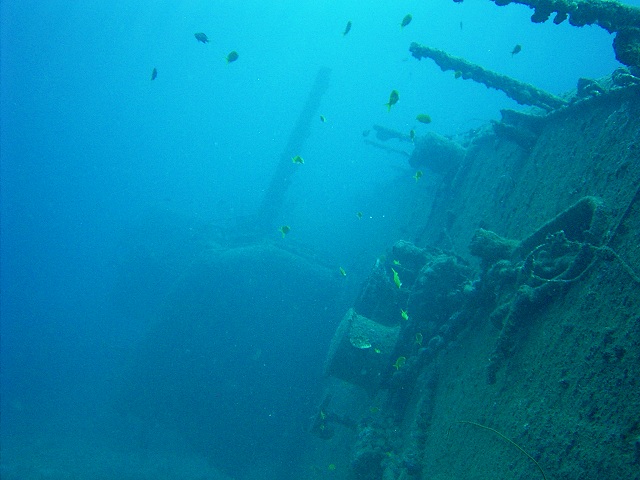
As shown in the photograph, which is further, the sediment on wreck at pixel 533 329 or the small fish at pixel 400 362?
the small fish at pixel 400 362

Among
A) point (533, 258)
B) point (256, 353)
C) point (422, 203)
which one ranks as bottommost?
point (256, 353)

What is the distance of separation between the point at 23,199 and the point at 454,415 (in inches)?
3071

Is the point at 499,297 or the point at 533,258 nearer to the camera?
the point at 533,258

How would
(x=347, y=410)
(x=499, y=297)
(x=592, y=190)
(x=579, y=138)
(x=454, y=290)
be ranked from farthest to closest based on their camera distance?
(x=347, y=410), (x=454, y=290), (x=579, y=138), (x=499, y=297), (x=592, y=190)

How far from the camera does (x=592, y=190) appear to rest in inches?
138

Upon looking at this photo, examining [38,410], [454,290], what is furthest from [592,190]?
[38,410]

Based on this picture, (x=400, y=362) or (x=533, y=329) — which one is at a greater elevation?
(x=533, y=329)

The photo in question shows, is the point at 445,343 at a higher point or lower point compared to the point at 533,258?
lower

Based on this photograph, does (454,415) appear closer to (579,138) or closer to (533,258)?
(533,258)

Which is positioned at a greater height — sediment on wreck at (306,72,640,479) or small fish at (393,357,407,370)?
sediment on wreck at (306,72,640,479)

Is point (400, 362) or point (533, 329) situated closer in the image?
point (533, 329)

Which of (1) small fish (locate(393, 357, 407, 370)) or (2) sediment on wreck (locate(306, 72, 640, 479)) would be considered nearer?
(2) sediment on wreck (locate(306, 72, 640, 479))

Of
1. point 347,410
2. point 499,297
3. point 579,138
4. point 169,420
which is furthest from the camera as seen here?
point 169,420

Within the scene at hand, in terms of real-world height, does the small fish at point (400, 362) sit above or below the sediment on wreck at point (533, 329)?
below
